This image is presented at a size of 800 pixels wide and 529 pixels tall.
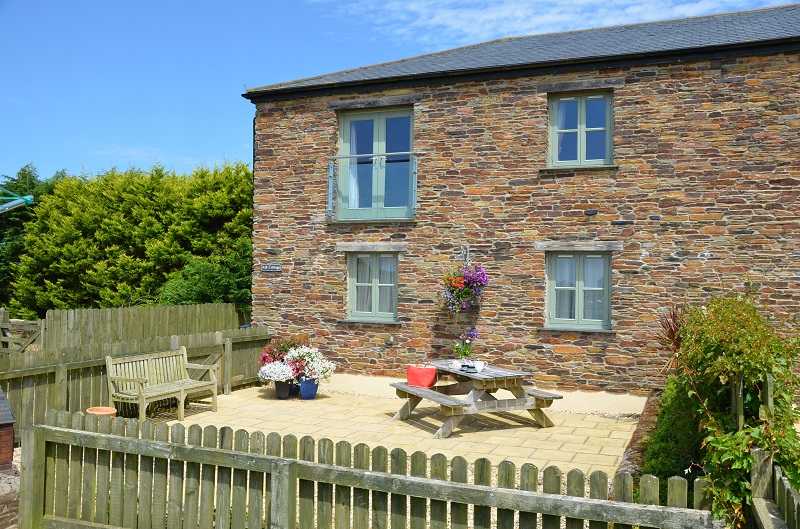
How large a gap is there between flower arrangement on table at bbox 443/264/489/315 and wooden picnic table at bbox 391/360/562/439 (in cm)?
228

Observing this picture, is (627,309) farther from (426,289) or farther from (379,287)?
(379,287)

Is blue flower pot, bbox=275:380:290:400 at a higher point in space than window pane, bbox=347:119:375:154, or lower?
lower

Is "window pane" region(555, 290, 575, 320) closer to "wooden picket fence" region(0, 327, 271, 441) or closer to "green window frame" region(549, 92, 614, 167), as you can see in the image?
"green window frame" region(549, 92, 614, 167)

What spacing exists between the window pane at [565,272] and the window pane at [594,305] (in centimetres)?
32

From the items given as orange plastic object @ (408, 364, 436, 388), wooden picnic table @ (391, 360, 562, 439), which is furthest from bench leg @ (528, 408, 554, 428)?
orange plastic object @ (408, 364, 436, 388)

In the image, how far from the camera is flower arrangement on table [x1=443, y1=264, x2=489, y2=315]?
12.4 meters

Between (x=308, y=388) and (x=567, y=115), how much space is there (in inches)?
257

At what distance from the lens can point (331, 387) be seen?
1315 cm

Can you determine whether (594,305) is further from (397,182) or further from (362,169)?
(362,169)

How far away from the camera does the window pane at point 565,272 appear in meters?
12.3

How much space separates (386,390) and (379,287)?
206 centimetres

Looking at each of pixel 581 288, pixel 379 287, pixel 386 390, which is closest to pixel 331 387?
pixel 386 390

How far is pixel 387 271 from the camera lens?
13.6 meters

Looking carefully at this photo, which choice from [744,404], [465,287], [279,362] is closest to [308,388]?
[279,362]
